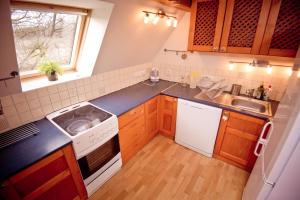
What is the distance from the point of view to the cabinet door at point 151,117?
2.33 meters

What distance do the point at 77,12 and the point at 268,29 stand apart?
200cm

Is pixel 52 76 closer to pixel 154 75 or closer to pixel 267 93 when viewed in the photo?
pixel 154 75

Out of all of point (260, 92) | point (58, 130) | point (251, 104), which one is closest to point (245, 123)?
point (251, 104)

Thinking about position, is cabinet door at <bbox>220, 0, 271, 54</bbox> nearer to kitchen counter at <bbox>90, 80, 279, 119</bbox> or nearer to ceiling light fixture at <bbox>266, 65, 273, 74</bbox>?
ceiling light fixture at <bbox>266, 65, 273, 74</bbox>

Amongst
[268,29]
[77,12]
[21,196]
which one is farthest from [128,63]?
[21,196]

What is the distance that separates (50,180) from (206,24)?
2375mm

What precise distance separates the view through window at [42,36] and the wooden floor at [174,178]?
5.38ft

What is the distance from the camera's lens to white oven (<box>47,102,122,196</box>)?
4.91 feet

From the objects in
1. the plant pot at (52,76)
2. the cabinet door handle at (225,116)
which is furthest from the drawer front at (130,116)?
the cabinet door handle at (225,116)

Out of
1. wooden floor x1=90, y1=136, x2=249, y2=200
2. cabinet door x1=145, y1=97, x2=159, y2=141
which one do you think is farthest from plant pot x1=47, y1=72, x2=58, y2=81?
wooden floor x1=90, y1=136, x2=249, y2=200

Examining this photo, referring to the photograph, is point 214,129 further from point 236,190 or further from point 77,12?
point 77,12

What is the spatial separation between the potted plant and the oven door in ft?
3.10

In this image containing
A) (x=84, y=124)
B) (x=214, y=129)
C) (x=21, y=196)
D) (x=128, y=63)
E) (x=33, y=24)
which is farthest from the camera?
(x=128, y=63)

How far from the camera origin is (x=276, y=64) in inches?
77.1
